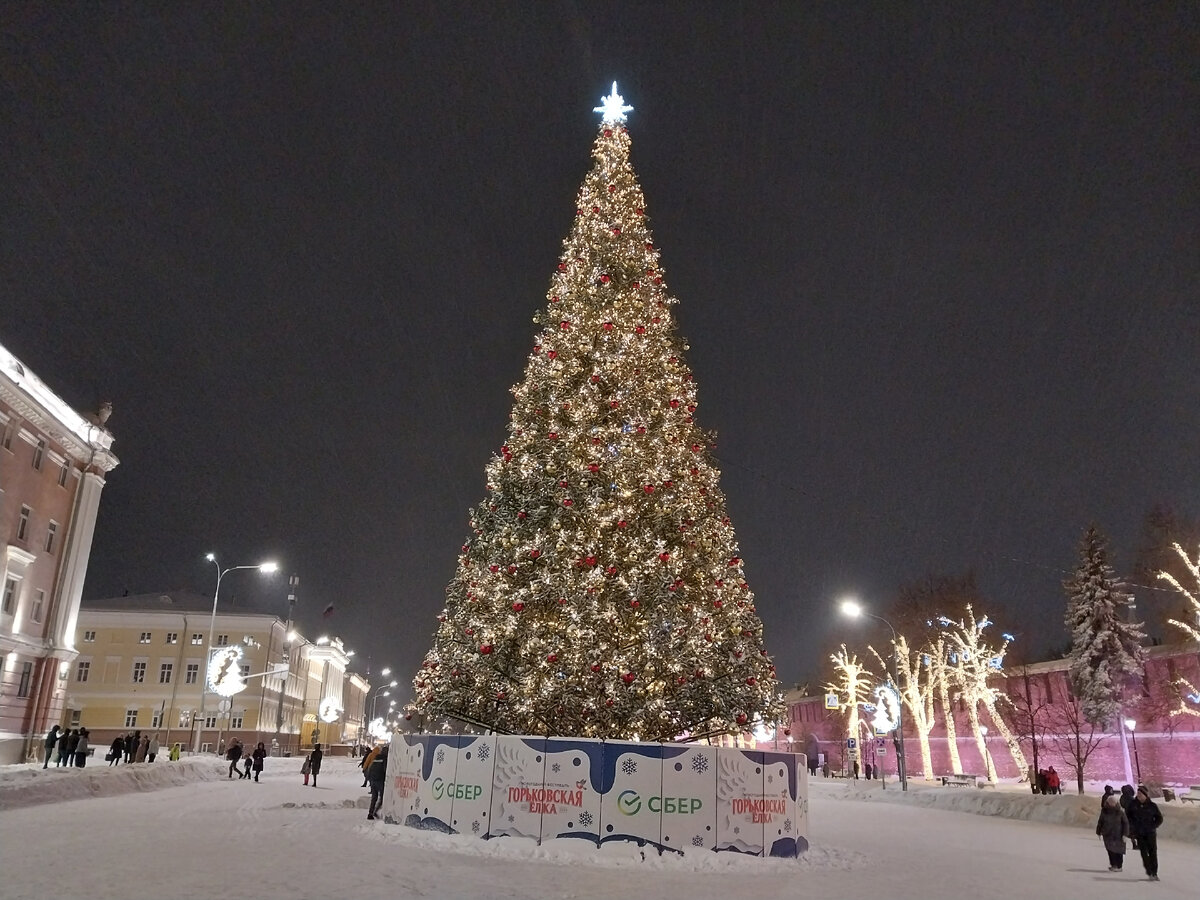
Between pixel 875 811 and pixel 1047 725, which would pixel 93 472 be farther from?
pixel 1047 725

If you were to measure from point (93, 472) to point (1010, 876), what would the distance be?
146 ft

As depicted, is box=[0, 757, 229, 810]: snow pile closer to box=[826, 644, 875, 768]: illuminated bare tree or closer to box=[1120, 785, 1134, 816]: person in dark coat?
box=[1120, 785, 1134, 816]: person in dark coat

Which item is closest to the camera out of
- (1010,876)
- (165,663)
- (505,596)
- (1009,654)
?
(1010,876)

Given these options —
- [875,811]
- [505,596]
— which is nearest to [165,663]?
[875,811]

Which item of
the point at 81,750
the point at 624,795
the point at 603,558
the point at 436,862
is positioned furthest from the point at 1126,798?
the point at 81,750

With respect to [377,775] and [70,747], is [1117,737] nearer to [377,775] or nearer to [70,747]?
[377,775]

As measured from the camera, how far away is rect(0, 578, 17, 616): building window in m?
36.4

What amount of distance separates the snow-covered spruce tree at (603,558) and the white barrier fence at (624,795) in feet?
2.81

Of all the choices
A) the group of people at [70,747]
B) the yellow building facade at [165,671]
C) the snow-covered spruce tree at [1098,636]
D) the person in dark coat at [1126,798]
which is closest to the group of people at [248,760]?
the group of people at [70,747]

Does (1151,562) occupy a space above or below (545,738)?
above

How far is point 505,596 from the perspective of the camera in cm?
1588

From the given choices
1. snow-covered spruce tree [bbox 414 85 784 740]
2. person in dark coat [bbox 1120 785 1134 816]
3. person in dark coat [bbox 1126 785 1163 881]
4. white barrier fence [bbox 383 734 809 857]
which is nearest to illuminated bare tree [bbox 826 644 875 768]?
person in dark coat [bbox 1120 785 1134 816]

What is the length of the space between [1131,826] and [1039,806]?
51.1 ft

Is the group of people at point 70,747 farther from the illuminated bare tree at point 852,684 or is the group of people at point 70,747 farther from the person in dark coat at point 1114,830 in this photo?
the illuminated bare tree at point 852,684
